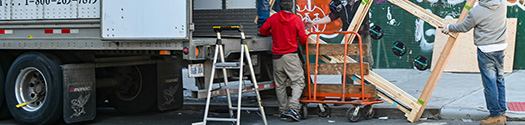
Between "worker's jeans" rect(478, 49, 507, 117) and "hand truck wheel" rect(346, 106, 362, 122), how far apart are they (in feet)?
5.09

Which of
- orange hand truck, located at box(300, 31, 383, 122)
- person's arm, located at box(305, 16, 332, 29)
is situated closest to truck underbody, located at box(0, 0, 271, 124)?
person's arm, located at box(305, 16, 332, 29)

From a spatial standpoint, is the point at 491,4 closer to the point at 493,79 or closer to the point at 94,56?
the point at 493,79

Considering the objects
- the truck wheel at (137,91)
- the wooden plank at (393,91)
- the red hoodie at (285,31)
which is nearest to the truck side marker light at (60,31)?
the truck wheel at (137,91)

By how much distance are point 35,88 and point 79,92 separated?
2.64 feet

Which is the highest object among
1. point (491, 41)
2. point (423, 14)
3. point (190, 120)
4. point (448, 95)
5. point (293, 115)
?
point (423, 14)

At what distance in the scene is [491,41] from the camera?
780cm

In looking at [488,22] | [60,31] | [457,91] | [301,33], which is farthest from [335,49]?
[60,31]

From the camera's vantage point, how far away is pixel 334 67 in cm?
885

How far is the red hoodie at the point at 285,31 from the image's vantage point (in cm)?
875

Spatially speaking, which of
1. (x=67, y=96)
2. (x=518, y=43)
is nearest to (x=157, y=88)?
(x=67, y=96)

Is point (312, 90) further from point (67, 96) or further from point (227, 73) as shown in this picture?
point (67, 96)

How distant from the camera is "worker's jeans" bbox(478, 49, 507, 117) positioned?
25.7 ft

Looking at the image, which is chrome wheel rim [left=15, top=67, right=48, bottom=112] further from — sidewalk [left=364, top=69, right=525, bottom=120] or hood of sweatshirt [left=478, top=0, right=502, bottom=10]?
hood of sweatshirt [left=478, top=0, right=502, bottom=10]

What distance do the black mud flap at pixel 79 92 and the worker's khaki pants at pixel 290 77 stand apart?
245 cm
